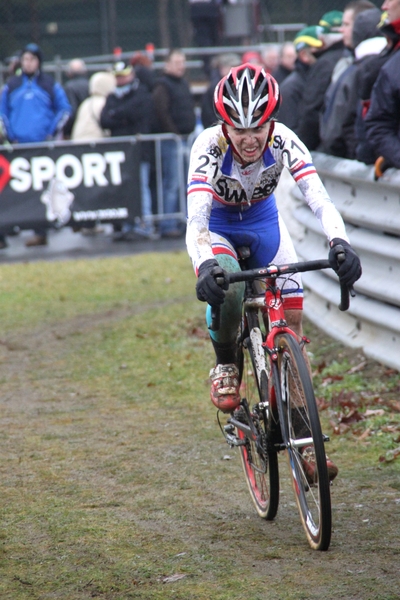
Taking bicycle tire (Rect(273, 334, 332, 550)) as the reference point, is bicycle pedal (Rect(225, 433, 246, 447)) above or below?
below

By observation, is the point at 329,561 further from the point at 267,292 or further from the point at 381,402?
the point at 381,402

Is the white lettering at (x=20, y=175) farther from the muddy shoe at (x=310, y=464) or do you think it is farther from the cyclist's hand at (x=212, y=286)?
the muddy shoe at (x=310, y=464)

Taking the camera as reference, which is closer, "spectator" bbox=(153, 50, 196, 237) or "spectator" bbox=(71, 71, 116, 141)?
"spectator" bbox=(153, 50, 196, 237)

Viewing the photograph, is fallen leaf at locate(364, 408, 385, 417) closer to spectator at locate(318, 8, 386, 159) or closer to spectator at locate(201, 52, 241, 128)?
spectator at locate(318, 8, 386, 159)

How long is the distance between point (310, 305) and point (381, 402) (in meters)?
2.50

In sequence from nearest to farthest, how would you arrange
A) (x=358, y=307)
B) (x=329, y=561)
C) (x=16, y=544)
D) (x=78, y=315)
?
1. (x=329, y=561)
2. (x=16, y=544)
3. (x=358, y=307)
4. (x=78, y=315)

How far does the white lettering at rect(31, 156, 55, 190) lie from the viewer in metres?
14.1

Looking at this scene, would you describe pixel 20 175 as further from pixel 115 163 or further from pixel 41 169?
pixel 115 163

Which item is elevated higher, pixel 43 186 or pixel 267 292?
pixel 267 292

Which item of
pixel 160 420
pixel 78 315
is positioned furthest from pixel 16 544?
pixel 78 315

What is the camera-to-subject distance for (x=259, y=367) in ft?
A: 15.8

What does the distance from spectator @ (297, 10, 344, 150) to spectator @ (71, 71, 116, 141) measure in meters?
6.31

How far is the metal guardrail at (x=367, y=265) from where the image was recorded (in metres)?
7.04

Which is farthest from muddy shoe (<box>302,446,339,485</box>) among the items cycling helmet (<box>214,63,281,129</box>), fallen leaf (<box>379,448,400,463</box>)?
cycling helmet (<box>214,63,281,129</box>)
